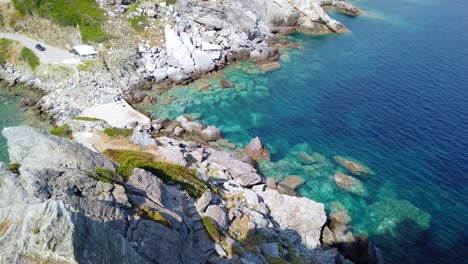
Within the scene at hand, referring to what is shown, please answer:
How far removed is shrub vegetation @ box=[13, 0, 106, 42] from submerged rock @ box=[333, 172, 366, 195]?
51218 millimetres

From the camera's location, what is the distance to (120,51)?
66.9 m

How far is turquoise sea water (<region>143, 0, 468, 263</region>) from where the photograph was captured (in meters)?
40.5

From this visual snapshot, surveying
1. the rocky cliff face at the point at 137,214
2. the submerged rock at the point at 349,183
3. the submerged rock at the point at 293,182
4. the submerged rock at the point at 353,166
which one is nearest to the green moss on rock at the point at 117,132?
the rocky cliff face at the point at 137,214

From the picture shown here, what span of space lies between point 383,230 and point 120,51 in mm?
54087

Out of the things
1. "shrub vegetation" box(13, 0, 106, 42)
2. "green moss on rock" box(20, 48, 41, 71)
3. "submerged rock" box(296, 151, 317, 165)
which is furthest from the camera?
"shrub vegetation" box(13, 0, 106, 42)

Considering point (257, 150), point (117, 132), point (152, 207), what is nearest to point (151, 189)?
point (152, 207)

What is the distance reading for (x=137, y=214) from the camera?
2383cm

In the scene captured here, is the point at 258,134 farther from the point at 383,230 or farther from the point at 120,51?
the point at 120,51

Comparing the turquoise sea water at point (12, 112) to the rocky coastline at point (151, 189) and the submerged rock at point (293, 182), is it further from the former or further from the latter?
the submerged rock at point (293, 182)

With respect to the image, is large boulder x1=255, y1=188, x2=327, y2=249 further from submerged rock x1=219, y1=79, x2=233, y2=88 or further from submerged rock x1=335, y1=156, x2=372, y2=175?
submerged rock x1=219, y1=79, x2=233, y2=88

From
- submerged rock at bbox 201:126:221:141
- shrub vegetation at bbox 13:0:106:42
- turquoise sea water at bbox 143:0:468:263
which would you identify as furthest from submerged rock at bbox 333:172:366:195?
shrub vegetation at bbox 13:0:106:42

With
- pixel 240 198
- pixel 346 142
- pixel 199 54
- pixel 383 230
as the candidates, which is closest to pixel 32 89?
pixel 199 54

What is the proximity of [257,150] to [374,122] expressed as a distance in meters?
21.7

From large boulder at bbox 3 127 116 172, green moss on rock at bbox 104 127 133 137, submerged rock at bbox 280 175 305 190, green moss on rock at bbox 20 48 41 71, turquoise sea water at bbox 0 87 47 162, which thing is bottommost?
submerged rock at bbox 280 175 305 190
